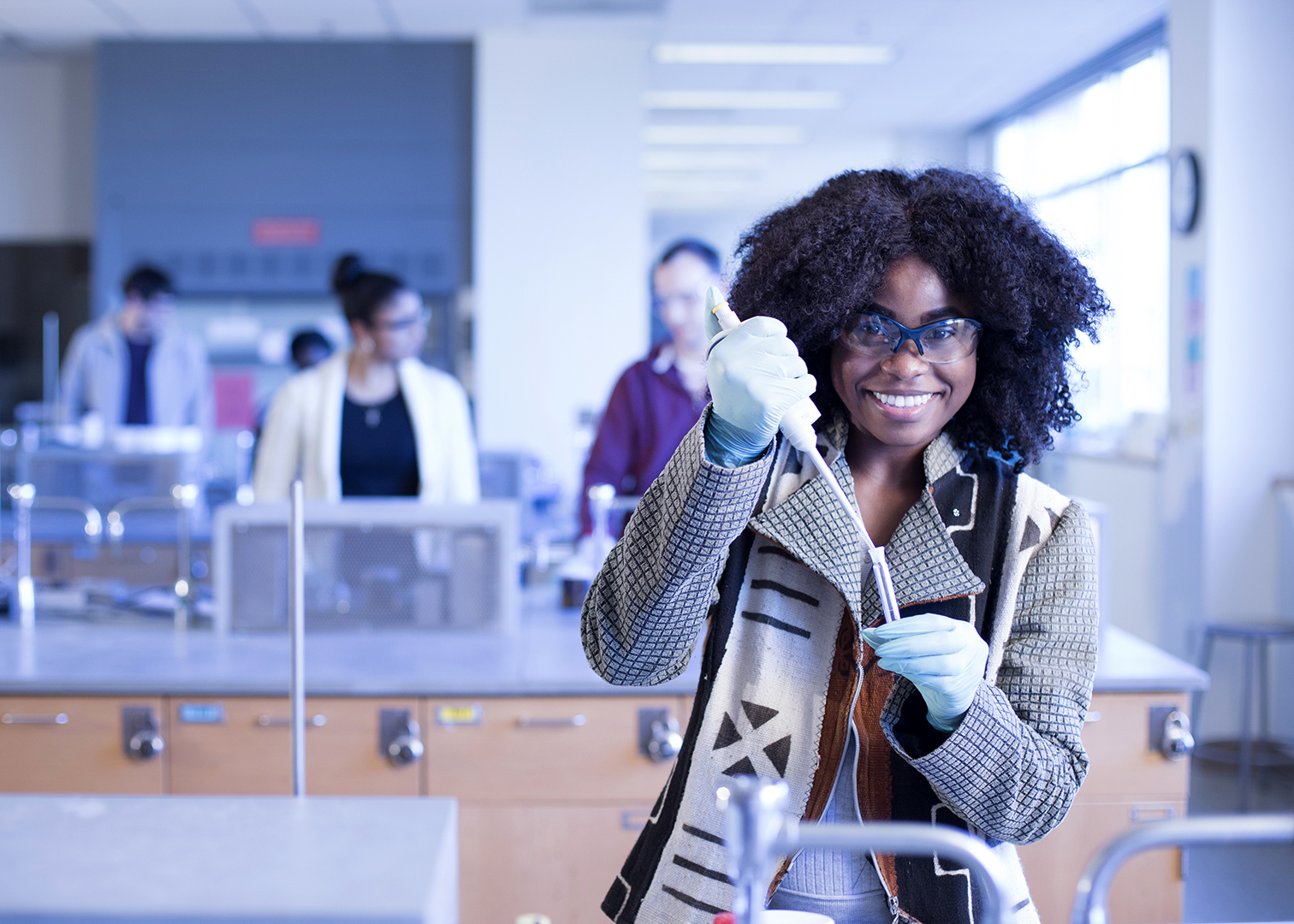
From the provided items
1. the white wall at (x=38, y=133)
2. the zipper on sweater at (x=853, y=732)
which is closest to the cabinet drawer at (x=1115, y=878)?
the zipper on sweater at (x=853, y=732)

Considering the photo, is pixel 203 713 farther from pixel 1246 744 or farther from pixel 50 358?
pixel 50 358

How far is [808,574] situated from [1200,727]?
12.8 ft

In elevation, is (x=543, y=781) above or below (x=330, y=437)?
below

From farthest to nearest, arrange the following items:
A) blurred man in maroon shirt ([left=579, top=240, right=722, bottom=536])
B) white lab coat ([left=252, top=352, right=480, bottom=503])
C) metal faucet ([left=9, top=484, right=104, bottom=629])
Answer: white lab coat ([left=252, top=352, right=480, bottom=503])
blurred man in maroon shirt ([left=579, top=240, right=722, bottom=536])
metal faucet ([left=9, top=484, right=104, bottom=629])

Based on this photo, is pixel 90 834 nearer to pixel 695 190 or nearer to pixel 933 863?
pixel 933 863

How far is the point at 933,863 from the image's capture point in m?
1.00

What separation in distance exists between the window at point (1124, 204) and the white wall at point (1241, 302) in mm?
755

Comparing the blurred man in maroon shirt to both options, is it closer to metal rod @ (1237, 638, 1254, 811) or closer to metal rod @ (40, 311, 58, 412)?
metal rod @ (1237, 638, 1254, 811)

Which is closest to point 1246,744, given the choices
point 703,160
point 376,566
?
point 376,566

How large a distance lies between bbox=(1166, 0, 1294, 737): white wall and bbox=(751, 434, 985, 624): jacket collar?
3.66 m

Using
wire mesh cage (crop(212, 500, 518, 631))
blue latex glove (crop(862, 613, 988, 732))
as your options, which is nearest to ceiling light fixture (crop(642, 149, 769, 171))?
wire mesh cage (crop(212, 500, 518, 631))

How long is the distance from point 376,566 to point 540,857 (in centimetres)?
71

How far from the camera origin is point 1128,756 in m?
2.15

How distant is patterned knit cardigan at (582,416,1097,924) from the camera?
3.17ft
